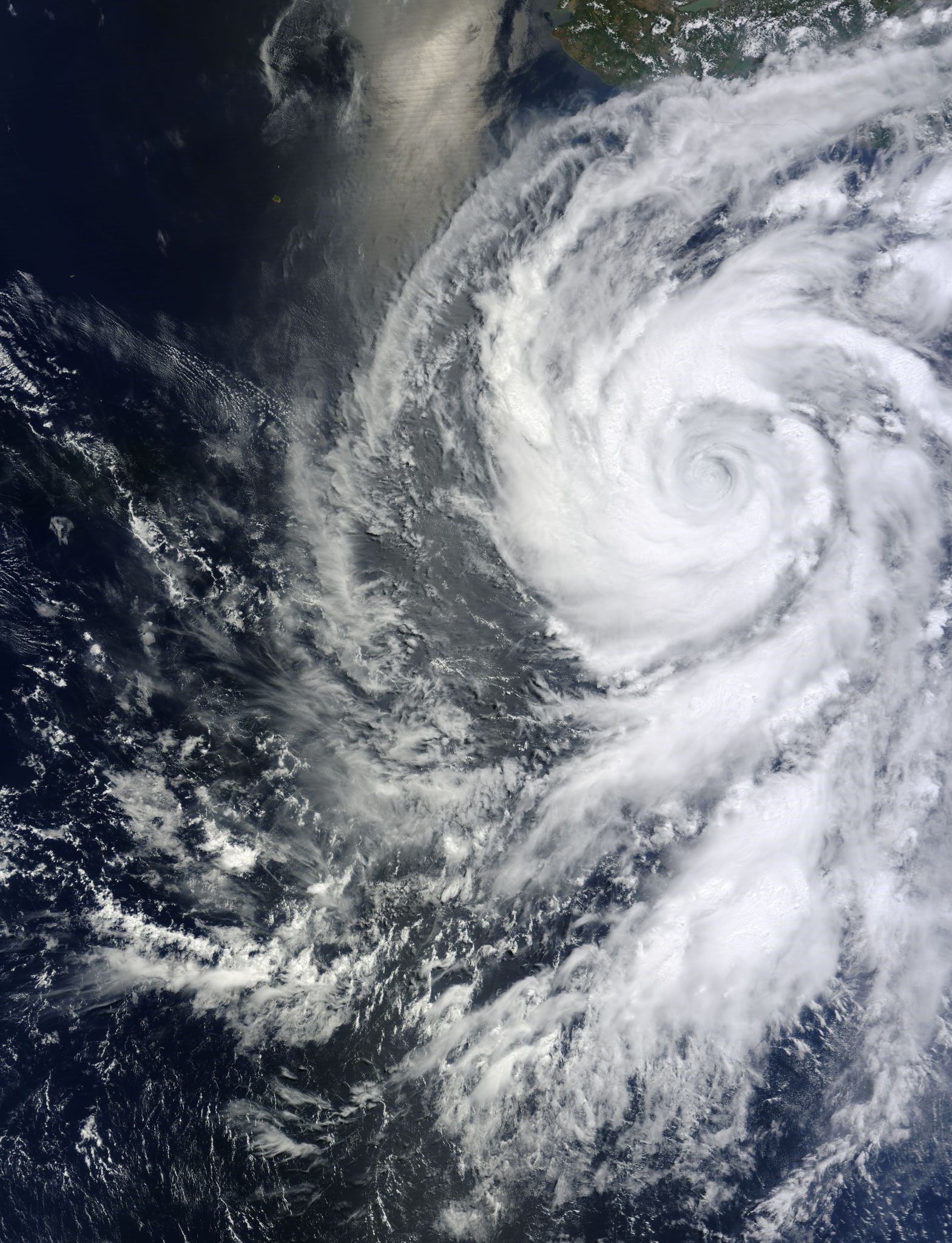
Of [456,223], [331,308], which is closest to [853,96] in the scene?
[456,223]

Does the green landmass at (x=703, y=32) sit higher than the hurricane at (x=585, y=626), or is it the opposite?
the green landmass at (x=703, y=32)

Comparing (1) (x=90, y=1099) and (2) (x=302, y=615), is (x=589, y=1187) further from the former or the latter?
(2) (x=302, y=615)

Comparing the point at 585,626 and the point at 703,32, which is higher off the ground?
the point at 703,32

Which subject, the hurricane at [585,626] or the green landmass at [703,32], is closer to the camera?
the hurricane at [585,626]

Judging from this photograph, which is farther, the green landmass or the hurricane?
the green landmass

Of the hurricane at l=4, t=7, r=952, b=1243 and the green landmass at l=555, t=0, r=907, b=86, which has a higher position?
the green landmass at l=555, t=0, r=907, b=86
